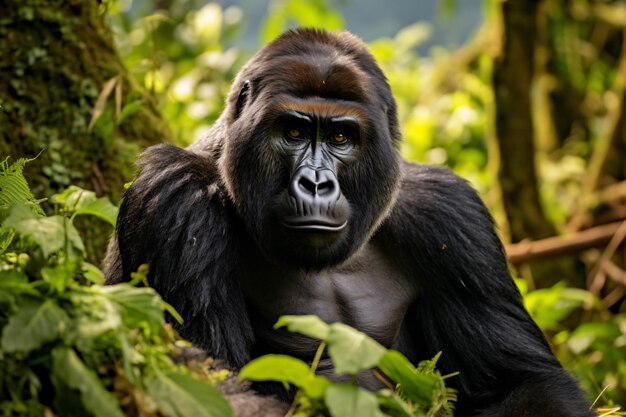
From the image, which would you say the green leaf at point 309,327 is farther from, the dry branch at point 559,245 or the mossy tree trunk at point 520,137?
the mossy tree trunk at point 520,137

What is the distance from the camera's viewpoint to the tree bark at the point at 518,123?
6434mm

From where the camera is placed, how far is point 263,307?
3.35 metres

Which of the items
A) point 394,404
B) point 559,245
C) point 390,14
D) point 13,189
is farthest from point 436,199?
point 390,14

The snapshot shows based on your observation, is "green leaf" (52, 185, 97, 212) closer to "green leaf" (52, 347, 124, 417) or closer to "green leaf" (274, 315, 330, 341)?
"green leaf" (52, 347, 124, 417)

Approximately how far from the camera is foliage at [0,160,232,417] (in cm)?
193

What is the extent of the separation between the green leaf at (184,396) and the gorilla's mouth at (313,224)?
1033 mm

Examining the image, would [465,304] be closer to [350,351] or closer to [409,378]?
[409,378]

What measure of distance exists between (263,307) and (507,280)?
1025 millimetres

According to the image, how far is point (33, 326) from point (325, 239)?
132cm

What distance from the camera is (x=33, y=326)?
1.93 metres

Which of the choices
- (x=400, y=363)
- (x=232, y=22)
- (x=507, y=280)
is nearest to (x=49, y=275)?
(x=400, y=363)

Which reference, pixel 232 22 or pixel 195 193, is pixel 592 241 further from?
pixel 232 22

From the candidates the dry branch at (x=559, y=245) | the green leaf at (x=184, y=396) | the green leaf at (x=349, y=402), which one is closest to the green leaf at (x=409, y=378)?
the green leaf at (x=349, y=402)

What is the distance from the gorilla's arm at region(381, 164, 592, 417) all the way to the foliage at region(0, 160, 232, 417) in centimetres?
167
